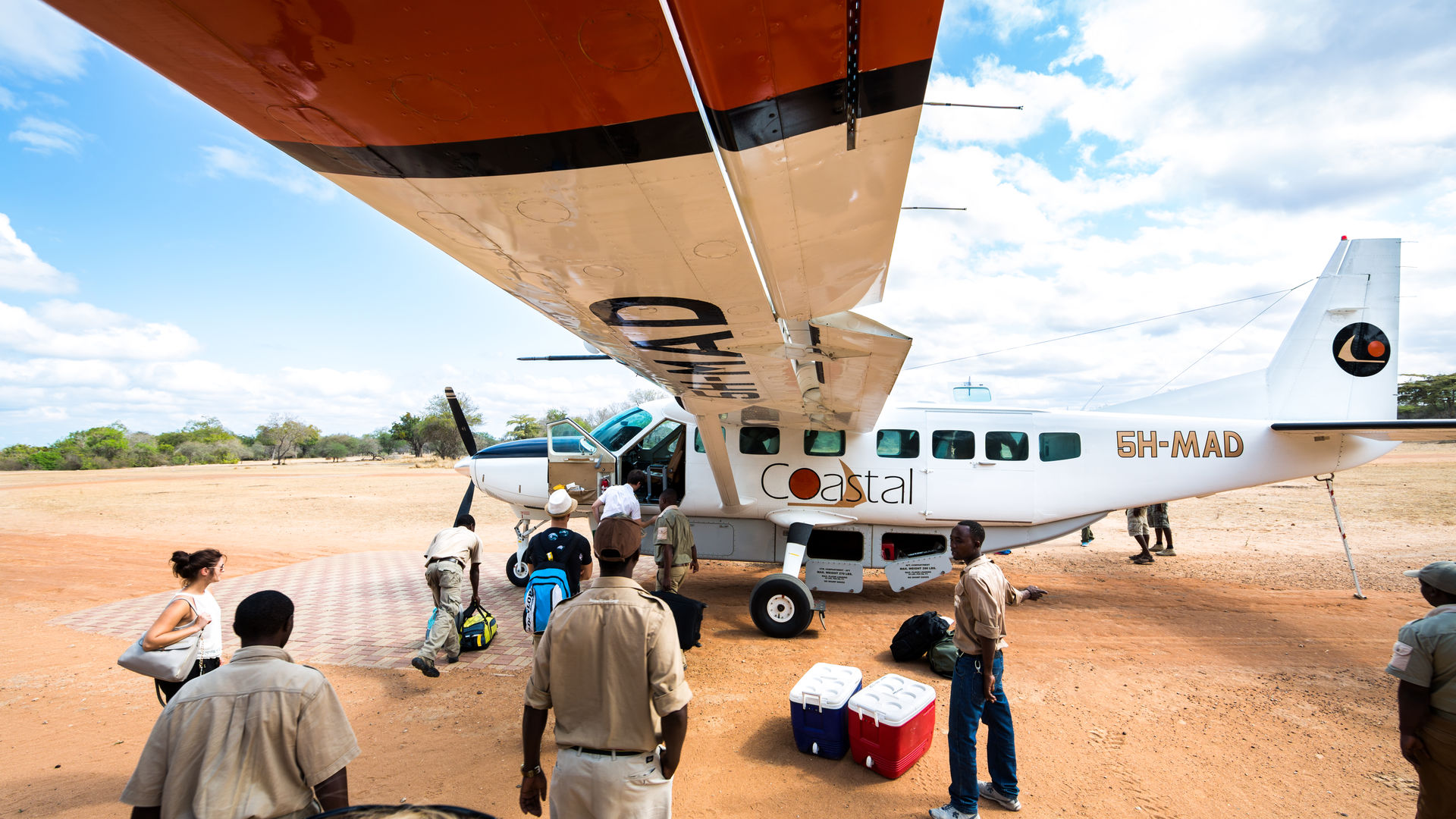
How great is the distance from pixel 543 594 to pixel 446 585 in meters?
2.08

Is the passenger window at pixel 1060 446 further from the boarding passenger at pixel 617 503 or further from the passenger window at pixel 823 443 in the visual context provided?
the boarding passenger at pixel 617 503

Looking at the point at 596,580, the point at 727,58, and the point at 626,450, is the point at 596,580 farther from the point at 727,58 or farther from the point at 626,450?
the point at 626,450

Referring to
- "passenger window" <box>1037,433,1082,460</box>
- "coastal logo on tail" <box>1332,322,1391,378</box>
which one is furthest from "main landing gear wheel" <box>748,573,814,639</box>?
"coastal logo on tail" <box>1332,322,1391,378</box>

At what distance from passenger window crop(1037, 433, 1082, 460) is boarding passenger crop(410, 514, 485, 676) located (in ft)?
24.9

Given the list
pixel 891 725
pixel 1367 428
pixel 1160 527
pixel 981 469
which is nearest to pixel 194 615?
pixel 891 725

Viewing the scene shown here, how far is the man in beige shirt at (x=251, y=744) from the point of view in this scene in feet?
5.38

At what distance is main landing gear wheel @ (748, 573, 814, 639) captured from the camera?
22.0ft

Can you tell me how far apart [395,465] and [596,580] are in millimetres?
47914

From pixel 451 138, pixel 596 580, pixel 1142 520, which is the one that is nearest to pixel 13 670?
pixel 596 580

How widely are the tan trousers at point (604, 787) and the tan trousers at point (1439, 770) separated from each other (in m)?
3.47

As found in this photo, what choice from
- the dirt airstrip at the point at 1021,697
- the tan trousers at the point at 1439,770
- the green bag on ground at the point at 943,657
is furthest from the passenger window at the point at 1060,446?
the tan trousers at the point at 1439,770

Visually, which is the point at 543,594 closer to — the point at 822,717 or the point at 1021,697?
the point at 822,717

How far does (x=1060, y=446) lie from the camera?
8.05 metres

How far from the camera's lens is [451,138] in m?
1.62
